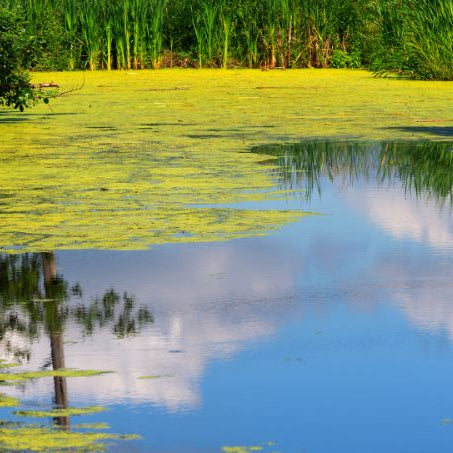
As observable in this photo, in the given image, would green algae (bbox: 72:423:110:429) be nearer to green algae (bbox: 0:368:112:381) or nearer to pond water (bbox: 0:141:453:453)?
pond water (bbox: 0:141:453:453)

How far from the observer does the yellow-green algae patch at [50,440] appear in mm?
3301

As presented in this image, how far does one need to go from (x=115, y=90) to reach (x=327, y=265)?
36.1ft

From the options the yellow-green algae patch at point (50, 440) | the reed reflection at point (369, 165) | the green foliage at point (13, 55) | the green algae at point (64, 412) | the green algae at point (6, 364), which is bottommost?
the yellow-green algae patch at point (50, 440)

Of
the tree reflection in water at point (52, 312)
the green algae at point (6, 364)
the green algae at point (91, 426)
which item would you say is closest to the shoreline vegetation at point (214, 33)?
the tree reflection in water at point (52, 312)

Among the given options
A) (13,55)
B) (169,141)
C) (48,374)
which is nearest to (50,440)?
(48,374)

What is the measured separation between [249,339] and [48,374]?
0.73m

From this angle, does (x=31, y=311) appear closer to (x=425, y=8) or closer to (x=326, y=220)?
(x=326, y=220)

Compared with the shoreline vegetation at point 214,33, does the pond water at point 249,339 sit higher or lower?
lower

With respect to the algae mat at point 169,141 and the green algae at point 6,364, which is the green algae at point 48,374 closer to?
the green algae at point 6,364

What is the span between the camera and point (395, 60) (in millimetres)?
18016

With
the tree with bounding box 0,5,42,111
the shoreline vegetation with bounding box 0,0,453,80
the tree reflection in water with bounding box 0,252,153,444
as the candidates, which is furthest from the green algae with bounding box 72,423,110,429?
the shoreline vegetation with bounding box 0,0,453,80

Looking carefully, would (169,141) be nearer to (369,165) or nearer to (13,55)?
(369,165)

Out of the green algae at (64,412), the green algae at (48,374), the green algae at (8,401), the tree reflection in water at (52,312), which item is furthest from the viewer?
the tree reflection in water at (52,312)

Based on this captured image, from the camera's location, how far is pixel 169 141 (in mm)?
10625
